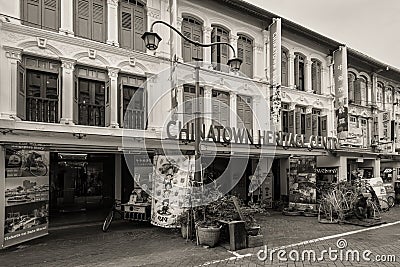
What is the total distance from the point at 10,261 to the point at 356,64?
19806 mm

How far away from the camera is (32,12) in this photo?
9.91 metres

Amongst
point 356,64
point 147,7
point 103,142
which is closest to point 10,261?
point 103,142

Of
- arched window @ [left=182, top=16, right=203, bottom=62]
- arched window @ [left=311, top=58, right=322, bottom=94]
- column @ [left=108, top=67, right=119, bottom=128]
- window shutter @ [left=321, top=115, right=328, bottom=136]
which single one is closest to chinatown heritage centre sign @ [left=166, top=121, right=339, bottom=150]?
column @ [left=108, top=67, right=119, bottom=128]

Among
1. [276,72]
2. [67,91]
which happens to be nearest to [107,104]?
[67,91]

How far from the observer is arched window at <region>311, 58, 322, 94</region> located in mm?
18141

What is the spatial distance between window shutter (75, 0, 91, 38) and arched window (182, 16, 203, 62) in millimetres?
3728

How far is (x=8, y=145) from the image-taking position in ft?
26.9

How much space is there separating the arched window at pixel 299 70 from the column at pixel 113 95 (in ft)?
31.9

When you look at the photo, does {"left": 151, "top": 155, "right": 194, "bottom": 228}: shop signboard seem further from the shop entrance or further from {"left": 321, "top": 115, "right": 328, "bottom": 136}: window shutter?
{"left": 321, "top": 115, "right": 328, "bottom": 136}: window shutter

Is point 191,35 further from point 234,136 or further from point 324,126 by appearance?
point 324,126

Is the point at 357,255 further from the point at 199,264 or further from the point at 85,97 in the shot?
the point at 85,97

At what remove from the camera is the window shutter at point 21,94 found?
9.41 metres

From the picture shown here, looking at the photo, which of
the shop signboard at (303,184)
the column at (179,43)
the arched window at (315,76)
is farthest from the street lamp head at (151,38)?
the arched window at (315,76)

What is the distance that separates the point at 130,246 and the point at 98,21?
288 inches
